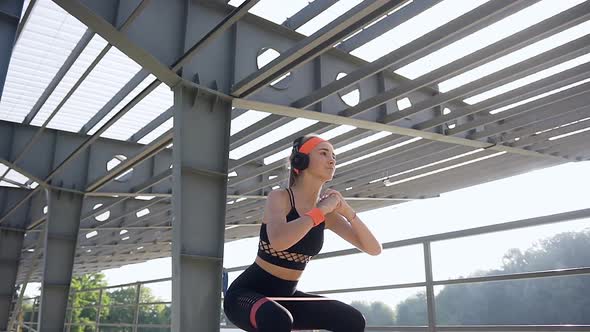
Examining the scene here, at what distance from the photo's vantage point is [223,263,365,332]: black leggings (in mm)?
2061

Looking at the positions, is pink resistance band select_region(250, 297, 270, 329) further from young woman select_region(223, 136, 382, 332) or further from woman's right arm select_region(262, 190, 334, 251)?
woman's right arm select_region(262, 190, 334, 251)

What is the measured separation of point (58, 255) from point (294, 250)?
36.3ft

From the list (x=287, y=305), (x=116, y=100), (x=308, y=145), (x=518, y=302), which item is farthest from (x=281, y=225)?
(x=116, y=100)

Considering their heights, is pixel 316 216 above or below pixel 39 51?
below

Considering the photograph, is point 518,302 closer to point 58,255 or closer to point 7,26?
point 7,26

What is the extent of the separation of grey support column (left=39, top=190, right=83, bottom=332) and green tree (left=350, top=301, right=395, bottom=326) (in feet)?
26.2

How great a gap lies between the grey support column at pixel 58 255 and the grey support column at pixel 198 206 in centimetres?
677

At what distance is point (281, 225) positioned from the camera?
2064 mm

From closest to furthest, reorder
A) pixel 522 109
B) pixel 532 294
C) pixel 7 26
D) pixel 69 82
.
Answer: pixel 532 294, pixel 7 26, pixel 69 82, pixel 522 109

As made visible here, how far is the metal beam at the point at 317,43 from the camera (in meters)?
5.21

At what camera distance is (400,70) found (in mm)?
8203

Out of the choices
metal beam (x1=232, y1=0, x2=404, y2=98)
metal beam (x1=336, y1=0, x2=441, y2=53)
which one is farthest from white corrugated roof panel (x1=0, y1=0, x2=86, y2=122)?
metal beam (x1=336, y1=0, x2=441, y2=53)

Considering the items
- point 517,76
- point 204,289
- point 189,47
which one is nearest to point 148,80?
point 189,47

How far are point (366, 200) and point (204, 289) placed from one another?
11147 millimetres
